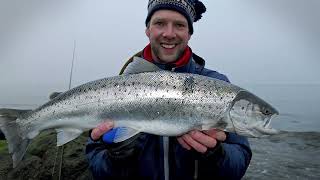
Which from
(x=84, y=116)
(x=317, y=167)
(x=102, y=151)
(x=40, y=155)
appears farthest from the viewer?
(x=317, y=167)

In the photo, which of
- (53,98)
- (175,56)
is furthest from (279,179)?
(53,98)

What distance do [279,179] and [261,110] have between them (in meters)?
11.2

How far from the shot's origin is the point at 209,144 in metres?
4.36

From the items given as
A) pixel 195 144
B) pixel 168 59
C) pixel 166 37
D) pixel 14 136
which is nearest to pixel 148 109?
pixel 195 144

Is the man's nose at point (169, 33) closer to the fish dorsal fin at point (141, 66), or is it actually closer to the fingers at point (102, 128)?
Result: the fish dorsal fin at point (141, 66)

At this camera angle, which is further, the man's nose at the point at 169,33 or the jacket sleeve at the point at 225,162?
the man's nose at the point at 169,33

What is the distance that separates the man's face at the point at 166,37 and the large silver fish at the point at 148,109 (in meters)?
0.67

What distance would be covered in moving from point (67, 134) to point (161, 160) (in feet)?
4.57

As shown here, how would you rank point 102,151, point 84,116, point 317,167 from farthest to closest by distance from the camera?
point 317,167 → point 102,151 → point 84,116

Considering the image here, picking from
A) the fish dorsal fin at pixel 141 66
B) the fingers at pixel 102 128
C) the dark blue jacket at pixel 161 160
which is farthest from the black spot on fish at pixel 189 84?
the fingers at pixel 102 128

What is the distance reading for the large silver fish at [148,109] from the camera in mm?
4406

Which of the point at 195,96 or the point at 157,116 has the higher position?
the point at 195,96

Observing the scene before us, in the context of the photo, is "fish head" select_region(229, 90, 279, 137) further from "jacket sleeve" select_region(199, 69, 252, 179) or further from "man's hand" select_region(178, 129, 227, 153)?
"jacket sleeve" select_region(199, 69, 252, 179)

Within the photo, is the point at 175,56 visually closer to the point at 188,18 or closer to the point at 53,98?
the point at 188,18
